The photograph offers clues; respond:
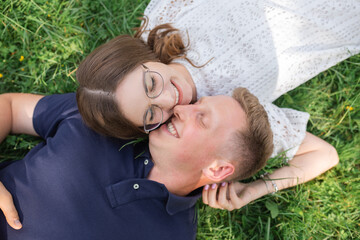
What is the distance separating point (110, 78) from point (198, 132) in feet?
2.88

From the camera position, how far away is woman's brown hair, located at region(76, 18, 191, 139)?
2.65 m

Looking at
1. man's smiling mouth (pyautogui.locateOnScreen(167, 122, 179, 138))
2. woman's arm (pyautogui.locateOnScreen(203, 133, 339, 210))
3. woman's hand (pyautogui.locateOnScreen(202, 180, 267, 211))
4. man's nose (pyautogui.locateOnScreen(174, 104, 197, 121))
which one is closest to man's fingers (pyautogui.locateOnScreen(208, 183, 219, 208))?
woman's hand (pyautogui.locateOnScreen(202, 180, 267, 211))

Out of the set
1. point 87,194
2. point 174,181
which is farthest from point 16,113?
point 174,181

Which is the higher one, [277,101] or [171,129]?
[171,129]

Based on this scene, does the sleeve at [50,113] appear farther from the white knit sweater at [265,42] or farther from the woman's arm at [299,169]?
the woman's arm at [299,169]

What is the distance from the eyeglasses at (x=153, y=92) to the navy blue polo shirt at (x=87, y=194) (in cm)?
43

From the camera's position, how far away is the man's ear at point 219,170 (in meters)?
2.64

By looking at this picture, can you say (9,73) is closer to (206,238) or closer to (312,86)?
(206,238)

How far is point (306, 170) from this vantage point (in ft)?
10.9

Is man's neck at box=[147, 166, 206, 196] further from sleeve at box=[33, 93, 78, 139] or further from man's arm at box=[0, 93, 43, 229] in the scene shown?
man's arm at box=[0, 93, 43, 229]

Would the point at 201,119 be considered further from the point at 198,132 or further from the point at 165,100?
the point at 165,100

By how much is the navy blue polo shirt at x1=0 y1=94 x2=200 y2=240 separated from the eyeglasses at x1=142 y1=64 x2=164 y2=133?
43cm

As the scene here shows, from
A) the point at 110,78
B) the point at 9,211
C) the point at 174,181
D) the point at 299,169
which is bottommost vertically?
the point at 299,169

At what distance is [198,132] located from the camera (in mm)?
2566
